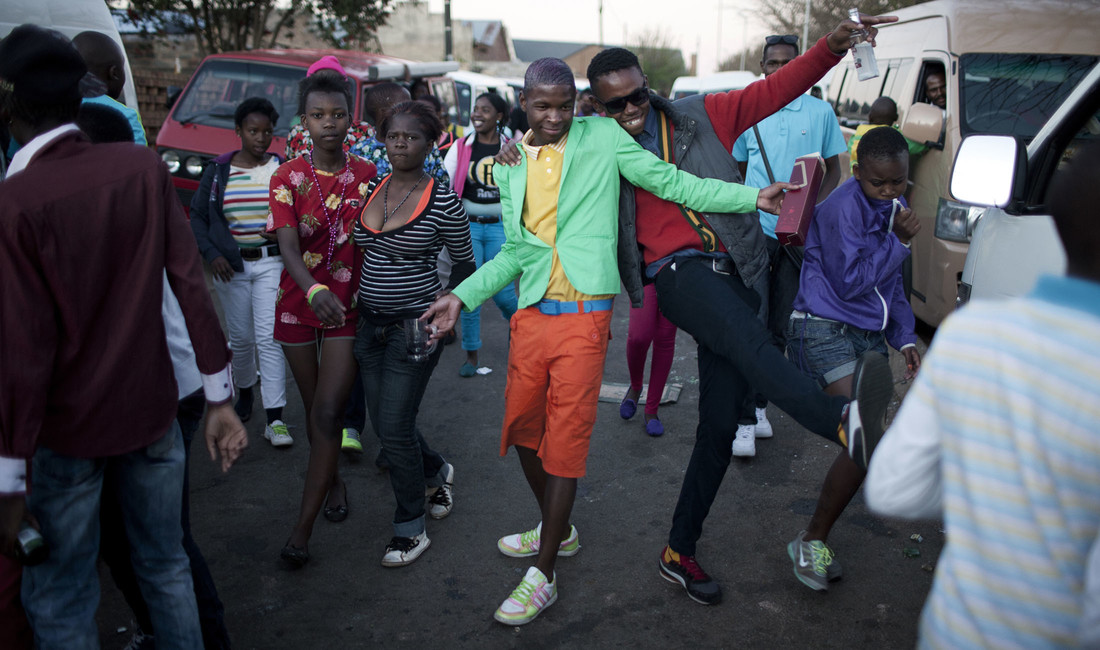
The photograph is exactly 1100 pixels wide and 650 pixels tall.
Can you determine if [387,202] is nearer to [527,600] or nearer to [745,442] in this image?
[527,600]

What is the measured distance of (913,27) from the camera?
7730 millimetres

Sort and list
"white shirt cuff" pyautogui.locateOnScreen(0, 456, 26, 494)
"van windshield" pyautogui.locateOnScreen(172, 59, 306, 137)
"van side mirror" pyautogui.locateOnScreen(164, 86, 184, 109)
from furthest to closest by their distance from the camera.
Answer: "van side mirror" pyautogui.locateOnScreen(164, 86, 184, 109) → "van windshield" pyautogui.locateOnScreen(172, 59, 306, 137) → "white shirt cuff" pyautogui.locateOnScreen(0, 456, 26, 494)

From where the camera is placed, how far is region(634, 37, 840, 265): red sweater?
119 inches

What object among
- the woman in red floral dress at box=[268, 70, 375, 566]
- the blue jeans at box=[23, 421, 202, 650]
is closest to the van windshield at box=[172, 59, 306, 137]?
the woman in red floral dress at box=[268, 70, 375, 566]

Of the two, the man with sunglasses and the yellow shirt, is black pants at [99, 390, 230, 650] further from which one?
the man with sunglasses

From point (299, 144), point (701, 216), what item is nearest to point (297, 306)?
point (299, 144)

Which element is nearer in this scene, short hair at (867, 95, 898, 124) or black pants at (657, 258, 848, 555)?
black pants at (657, 258, 848, 555)

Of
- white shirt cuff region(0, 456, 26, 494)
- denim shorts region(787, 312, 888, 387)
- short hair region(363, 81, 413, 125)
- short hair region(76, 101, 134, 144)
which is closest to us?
white shirt cuff region(0, 456, 26, 494)

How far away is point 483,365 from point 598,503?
2.41 m

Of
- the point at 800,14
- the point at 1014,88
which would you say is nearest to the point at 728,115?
the point at 1014,88

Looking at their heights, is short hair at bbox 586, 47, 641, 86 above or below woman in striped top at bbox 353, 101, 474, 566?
above

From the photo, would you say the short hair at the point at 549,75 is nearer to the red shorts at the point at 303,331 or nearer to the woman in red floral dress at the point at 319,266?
the woman in red floral dress at the point at 319,266

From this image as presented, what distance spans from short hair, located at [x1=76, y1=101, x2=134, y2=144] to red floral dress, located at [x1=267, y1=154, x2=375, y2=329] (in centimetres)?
74

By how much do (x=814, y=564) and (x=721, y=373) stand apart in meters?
0.88
